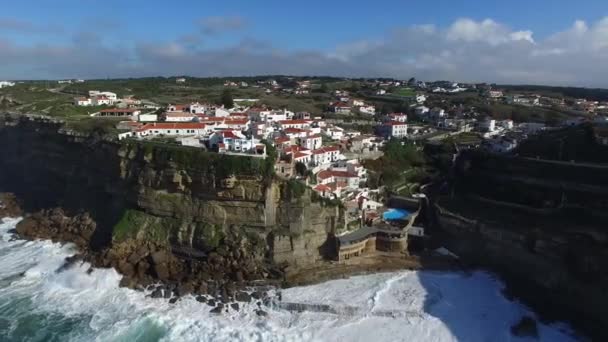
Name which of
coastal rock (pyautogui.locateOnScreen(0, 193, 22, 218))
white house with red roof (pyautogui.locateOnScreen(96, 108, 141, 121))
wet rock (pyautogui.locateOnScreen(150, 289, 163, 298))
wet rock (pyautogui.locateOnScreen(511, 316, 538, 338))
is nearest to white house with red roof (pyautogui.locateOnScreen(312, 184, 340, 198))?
wet rock (pyautogui.locateOnScreen(150, 289, 163, 298))

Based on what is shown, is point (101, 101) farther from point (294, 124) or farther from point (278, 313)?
point (278, 313)

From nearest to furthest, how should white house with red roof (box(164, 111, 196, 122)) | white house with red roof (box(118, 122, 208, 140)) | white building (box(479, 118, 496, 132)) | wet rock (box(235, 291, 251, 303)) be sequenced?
wet rock (box(235, 291, 251, 303)) → white house with red roof (box(118, 122, 208, 140)) → white house with red roof (box(164, 111, 196, 122)) → white building (box(479, 118, 496, 132))

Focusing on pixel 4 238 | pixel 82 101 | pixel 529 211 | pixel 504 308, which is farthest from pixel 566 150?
pixel 82 101

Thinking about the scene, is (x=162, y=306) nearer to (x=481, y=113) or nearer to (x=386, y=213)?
(x=386, y=213)

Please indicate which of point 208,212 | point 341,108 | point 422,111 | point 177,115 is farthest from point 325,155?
point 422,111

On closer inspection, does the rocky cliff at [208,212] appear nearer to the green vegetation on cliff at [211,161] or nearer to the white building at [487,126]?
the green vegetation on cliff at [211,161]

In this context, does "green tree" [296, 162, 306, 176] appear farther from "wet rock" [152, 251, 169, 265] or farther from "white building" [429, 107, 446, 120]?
"white building" [429, 107, 446, 120]
